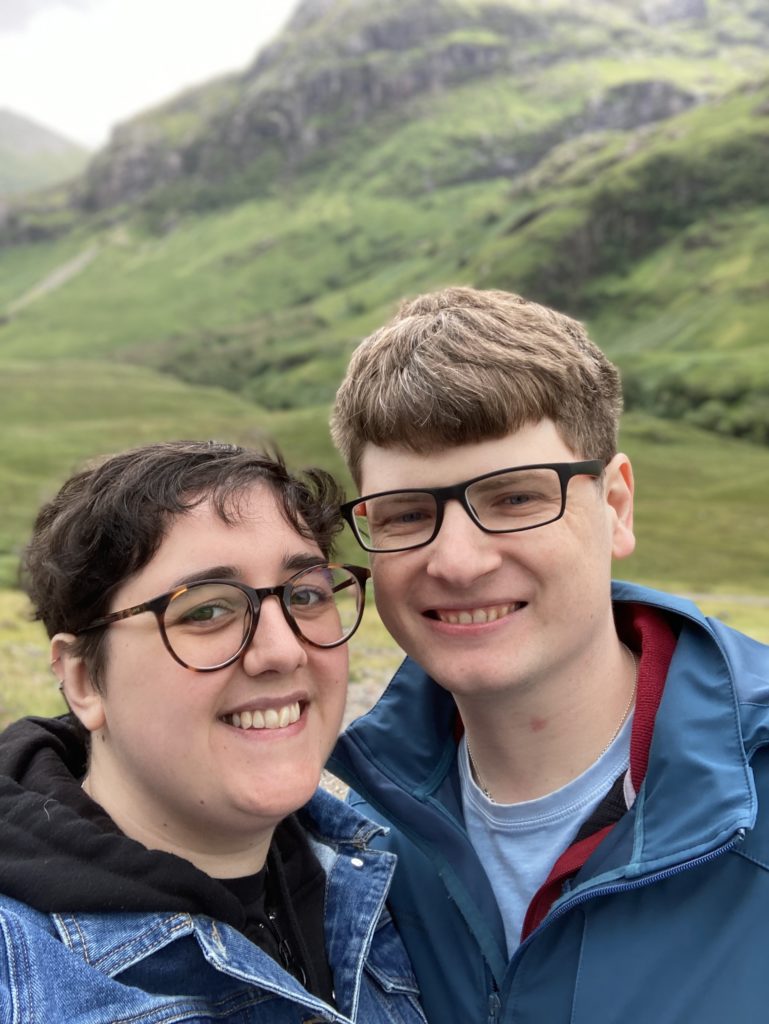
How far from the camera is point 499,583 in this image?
11.9 feet

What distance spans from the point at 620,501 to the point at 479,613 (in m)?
0.98

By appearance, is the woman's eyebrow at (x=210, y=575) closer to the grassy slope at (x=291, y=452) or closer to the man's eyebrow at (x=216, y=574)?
the man's eyebrow at (x=216, y=574)

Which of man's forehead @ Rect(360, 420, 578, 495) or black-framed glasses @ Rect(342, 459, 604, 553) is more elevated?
man's forehead @ Rect(360, 420, 578, 495)

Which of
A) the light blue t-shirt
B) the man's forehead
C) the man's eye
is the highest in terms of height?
the man's forehead

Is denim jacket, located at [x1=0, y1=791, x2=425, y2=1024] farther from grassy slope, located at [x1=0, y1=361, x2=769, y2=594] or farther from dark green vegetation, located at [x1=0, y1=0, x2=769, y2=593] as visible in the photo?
dark green vegetation, located at [x1=0, y1=0, x2=769, y2=593]

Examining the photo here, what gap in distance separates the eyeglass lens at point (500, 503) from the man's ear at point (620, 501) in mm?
503

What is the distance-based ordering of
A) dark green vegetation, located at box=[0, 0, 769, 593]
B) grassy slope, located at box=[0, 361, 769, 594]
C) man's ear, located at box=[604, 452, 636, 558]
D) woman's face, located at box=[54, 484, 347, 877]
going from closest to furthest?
woman's face, located at box=[54, 484, 347, 877], man's ear, located at box=[604, 452, 636, 558], grassy slope, located at box=[0, 361, 769, 594], dark green vegetation, located at box=[0, 0, 769, 593]

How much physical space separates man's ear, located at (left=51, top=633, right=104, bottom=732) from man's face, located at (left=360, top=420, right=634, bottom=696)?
49.9 inches

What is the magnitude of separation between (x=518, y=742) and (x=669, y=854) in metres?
0.89

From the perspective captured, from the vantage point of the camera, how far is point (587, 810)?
374 centimetres

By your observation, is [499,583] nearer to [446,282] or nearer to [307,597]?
[307,597]

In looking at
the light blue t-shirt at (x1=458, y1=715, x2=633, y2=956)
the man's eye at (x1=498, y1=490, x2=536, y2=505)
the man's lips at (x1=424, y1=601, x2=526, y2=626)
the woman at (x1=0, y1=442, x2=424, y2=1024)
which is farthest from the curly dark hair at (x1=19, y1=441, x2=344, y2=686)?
the light blue t-shirt at (x1=458, y1=715, x2=633, y2=956)

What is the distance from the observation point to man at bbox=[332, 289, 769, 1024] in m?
3.14

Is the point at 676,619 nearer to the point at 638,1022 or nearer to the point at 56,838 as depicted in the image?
the point at 638,1022
